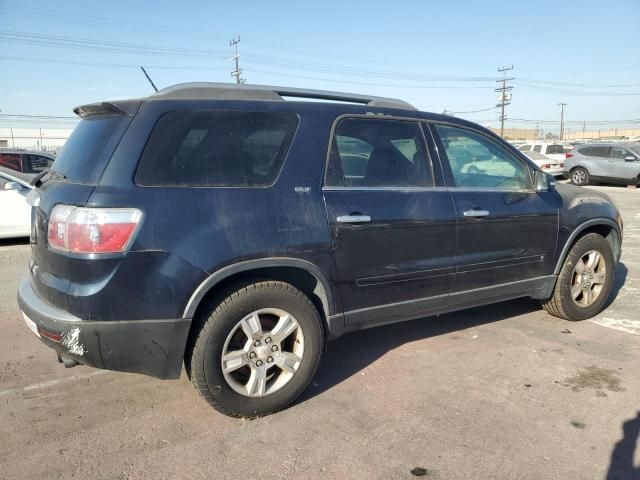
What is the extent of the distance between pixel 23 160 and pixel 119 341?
32.6 feet

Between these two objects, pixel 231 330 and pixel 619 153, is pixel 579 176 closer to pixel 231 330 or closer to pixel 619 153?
pixel 619 153

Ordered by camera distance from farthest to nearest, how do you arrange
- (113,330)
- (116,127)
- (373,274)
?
(373,274) < (116,127) < (113,330)

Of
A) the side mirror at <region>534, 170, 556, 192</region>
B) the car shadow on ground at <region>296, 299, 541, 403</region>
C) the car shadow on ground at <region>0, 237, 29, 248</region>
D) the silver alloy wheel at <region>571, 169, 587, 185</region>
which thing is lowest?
the car shadow on ground at <region>296, 299, 541, 403</region>

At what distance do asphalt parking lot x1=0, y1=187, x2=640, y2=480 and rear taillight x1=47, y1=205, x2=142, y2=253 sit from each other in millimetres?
1102

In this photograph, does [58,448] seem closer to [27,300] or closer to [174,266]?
[27,300]

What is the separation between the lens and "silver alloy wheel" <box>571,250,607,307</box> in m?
4.50

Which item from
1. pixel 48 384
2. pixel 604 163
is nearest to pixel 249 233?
pixel 48 384

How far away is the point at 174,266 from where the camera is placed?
2.58 metres

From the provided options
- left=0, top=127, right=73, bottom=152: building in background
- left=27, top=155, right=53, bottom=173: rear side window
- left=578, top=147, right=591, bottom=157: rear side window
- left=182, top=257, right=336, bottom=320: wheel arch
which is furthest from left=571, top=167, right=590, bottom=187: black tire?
left=0, top=127, right=73, bottom=152: building in background

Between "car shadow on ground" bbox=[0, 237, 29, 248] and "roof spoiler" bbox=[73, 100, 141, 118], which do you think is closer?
"roof spoiler" bbox=[73, 100, 141, 118]

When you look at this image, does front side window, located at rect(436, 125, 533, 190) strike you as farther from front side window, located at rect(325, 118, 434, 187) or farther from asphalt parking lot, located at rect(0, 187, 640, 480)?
asphalt parking lot, located at rect(0, 187, 640, 480)

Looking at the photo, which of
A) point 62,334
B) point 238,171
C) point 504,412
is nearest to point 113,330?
point 62,334

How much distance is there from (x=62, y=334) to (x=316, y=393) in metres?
→ 1.57

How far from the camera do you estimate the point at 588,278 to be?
4.57 meters
